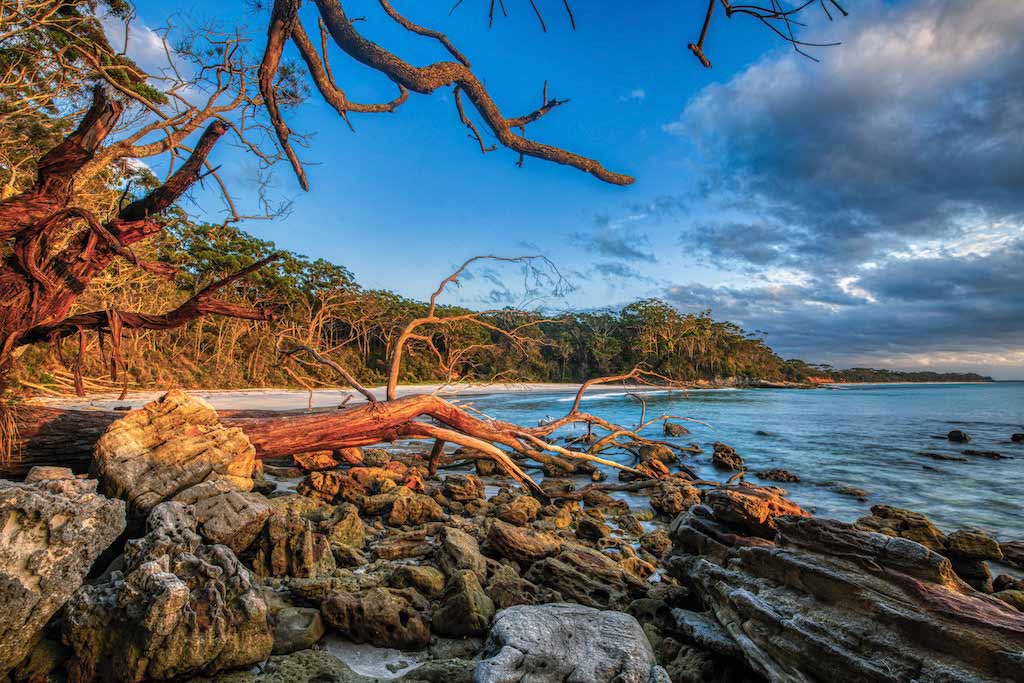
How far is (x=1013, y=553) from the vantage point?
5949 millimetres

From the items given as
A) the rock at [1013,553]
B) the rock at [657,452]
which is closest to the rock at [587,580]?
the rock at [1013,553]

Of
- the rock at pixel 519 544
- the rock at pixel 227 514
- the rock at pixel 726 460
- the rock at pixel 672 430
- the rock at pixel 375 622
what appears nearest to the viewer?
the rock at pixel 375 622

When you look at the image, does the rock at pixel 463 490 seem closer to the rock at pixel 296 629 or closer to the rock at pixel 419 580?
the rock at pixel 419 580

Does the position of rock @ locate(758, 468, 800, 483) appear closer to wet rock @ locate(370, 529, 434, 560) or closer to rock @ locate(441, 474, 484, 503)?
rock @ locate(441, 474, 484, 503)

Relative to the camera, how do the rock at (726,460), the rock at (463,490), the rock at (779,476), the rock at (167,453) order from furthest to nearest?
the rock at (726,460) → the rock at (779,476) → the rock at (463,490) → the rock at (167,453)

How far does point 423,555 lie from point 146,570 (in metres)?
2.29

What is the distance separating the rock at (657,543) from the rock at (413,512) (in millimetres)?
2413

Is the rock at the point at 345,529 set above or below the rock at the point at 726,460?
above

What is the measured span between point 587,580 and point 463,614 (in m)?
1.20

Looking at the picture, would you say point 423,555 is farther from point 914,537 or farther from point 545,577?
point 914,537

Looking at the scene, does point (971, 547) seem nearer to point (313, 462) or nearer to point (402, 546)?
point (402, 546)

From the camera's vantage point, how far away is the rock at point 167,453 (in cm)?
372

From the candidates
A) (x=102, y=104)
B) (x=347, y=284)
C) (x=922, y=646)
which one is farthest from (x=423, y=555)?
(x=347, y=284)

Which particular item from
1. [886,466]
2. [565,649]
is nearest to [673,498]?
[565,649]
